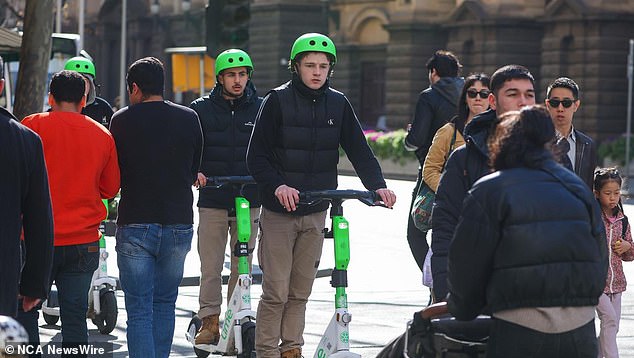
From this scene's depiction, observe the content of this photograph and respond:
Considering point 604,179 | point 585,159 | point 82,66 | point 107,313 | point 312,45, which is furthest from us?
point 82,66

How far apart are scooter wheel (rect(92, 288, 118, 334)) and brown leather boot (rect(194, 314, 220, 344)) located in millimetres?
1142

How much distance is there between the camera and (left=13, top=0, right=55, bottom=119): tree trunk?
17328mm

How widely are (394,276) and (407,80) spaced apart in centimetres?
3199

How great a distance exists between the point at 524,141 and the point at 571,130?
2.90 meters

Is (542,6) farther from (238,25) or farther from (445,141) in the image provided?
(445,141)

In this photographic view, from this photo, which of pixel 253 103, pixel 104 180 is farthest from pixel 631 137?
pixel 104 180

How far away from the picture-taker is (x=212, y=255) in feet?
32.2

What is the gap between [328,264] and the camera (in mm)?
15547

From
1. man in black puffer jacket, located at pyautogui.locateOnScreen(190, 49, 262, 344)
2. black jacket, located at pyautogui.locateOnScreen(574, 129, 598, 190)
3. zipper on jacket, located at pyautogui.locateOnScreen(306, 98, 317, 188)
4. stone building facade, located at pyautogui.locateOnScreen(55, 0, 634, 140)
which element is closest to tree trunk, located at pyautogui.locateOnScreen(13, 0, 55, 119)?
man in black puffer jacket, located at pyautogui.locateOnScreen(190, 49, 262, 344)

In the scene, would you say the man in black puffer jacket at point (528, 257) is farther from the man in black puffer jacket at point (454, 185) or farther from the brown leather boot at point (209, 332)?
the brown leather boot at point (209, 332)

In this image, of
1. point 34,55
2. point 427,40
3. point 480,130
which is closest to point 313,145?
point 480,130

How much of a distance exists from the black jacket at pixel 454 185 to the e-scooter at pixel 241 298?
2.93 metres

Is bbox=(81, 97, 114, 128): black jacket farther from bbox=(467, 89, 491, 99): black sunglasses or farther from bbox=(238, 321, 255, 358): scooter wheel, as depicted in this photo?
bbox=(467, 89, 491, 99): black sunglasses

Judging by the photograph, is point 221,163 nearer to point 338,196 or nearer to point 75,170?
point 75,170
